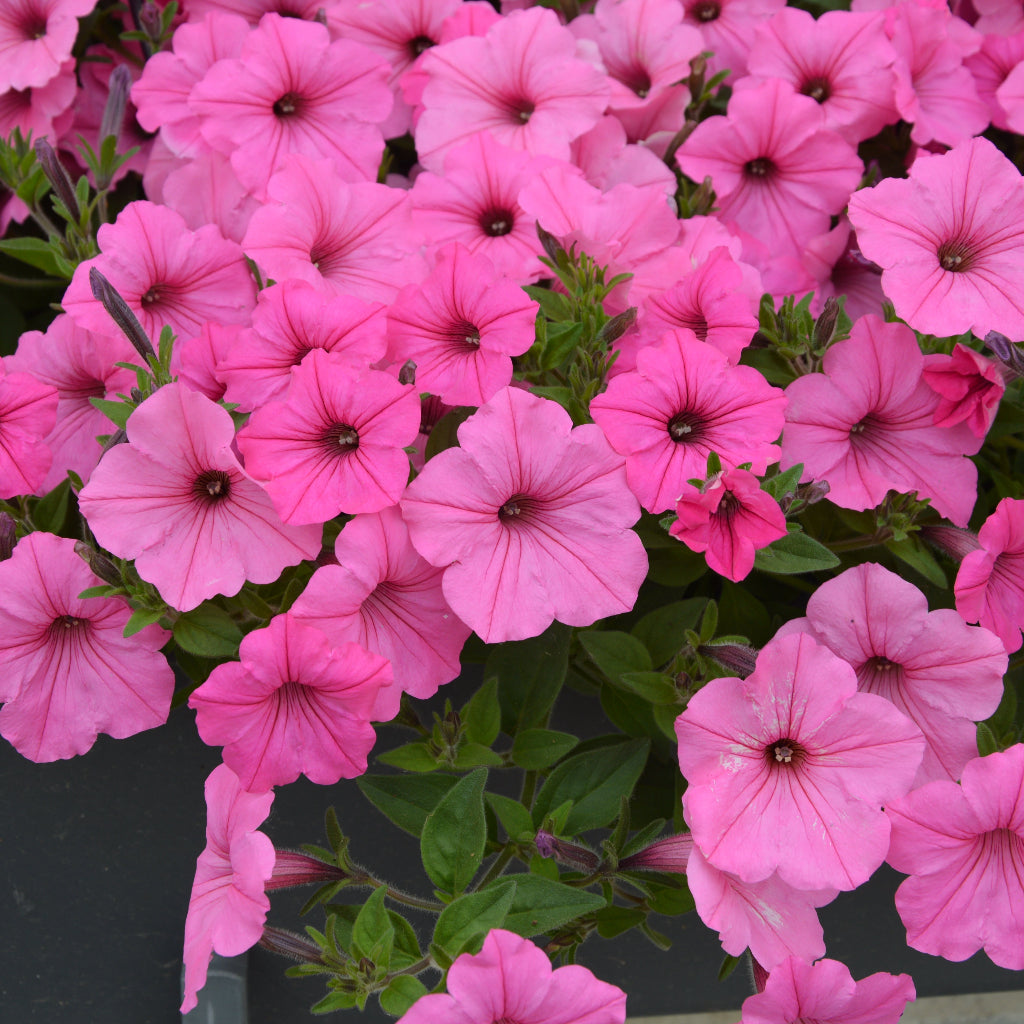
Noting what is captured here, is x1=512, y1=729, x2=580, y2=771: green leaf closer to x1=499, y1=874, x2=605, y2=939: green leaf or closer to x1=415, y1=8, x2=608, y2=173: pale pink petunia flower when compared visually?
x1=499, y1=874, x2=605, y2=939: green leaf

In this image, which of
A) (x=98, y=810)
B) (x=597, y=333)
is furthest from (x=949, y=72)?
(x=98, y=810)

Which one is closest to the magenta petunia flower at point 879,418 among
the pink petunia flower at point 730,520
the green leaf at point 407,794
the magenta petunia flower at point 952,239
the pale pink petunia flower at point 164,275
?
the magenta petunia flower at point 952,239

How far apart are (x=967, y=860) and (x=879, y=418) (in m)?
0.34

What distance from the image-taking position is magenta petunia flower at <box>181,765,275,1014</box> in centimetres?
64

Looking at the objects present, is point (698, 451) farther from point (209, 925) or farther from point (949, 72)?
point (949, 72)

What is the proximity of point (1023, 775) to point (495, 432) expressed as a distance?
0.43 m

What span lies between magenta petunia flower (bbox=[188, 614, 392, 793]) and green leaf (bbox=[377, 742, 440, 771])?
0.34 ft

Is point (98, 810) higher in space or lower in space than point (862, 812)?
lower

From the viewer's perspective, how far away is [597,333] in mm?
797

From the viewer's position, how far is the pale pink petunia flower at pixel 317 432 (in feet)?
2.21

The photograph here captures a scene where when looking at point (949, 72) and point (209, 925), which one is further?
point (949, 72)

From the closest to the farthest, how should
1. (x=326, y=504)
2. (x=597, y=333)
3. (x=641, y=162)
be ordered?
(x=326, y=504) < (x=597, y=333) < (x=641, y=162)

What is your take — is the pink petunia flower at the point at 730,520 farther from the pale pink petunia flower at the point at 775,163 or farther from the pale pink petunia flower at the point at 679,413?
the pale pink petunia flower at the point at 775,163

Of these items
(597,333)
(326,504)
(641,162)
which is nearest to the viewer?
(326,504)
